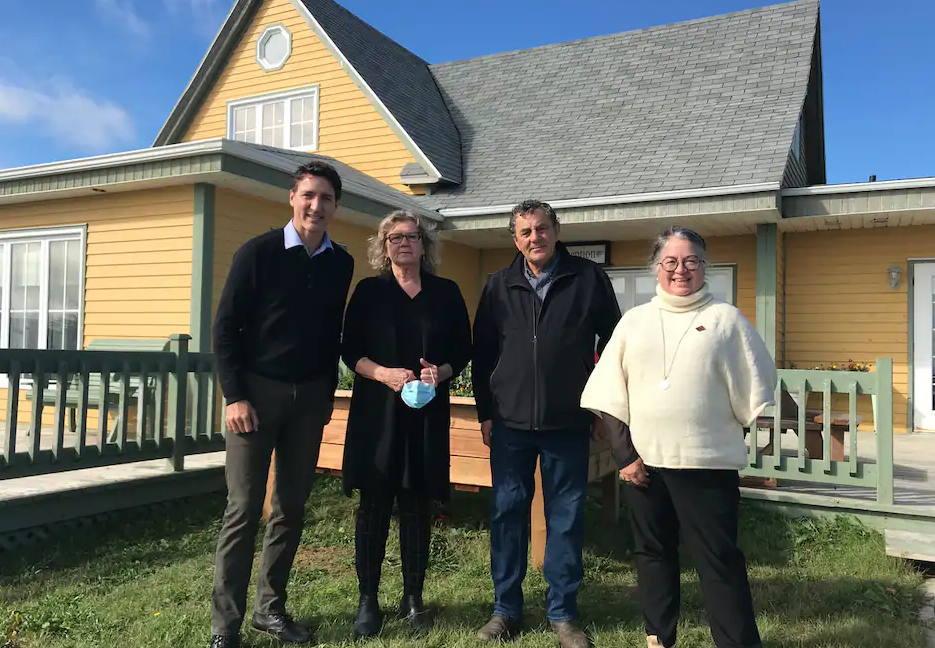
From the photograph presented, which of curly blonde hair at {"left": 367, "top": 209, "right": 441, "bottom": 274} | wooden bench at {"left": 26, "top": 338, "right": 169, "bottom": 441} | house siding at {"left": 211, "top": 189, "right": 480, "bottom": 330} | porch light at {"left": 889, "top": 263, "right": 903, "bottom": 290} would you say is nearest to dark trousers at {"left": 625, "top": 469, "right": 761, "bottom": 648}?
curly blonde hair at {"left": 367, "top": 209, "right": 441, "bottom": 274}

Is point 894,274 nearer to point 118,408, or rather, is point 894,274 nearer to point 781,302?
point 781,302

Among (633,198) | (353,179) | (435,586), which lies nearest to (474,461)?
(435,586)

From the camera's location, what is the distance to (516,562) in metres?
2.98

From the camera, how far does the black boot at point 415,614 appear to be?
2.99 metres

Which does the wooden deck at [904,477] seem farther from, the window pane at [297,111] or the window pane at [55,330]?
the window pane at [297,111]

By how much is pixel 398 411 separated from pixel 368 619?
2.92 feet

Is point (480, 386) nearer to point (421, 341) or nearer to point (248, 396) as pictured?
point (421, 341)

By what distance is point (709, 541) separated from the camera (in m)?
2.45

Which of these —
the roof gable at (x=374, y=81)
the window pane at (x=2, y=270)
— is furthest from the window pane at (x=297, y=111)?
the window pane at (x=2, y=270)

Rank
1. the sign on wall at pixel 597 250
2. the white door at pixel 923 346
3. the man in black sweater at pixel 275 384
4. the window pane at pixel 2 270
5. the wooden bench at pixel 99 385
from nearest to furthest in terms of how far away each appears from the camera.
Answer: the man in black sweater at pixel 275 384 → the wooden bench at pixel 99 385 → the window pane at pixel 2 270 → the white door at pixel 923 346 → the sign on wall at pixel 597 250

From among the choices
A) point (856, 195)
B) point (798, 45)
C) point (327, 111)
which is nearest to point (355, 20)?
point (327, 111)

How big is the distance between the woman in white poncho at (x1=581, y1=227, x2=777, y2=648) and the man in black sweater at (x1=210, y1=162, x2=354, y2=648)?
3.99 feet

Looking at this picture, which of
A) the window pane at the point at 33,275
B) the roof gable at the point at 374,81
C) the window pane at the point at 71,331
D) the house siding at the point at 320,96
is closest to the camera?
the window pane at the point at 71,331

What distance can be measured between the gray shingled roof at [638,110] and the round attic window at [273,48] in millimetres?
3050
